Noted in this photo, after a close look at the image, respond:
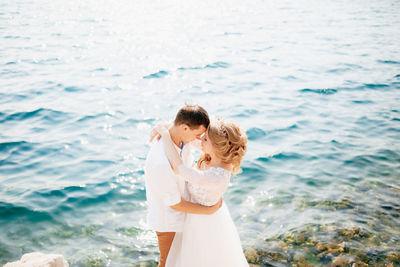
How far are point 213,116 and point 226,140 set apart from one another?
25.6 feet

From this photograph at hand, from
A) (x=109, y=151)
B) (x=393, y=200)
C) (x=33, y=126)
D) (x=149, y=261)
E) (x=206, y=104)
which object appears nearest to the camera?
(x=149, y=261)

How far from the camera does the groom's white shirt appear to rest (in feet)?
14.2

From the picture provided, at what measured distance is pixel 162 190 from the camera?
14.3 feet

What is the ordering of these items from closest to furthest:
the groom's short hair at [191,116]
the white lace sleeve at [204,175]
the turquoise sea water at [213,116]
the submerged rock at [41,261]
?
1. the white lace sleeve at [204,175]
2. the groom's short hair at [191,116]
3. the submerged rock at [41,261]
4. the turquoise sea water at [213,116]

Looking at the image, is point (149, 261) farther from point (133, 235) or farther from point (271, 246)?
point (271, 246)

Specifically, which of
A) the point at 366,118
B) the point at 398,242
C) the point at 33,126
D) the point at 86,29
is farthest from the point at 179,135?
the point at 86,29

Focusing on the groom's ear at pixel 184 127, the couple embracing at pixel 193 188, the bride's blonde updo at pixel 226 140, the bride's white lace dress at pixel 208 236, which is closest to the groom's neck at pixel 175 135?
the couple embracing at pixel 193 188

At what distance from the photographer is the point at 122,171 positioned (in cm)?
937

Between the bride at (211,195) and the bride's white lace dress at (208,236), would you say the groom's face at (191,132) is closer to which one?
the bride at (211,195)

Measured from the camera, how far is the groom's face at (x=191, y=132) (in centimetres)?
454

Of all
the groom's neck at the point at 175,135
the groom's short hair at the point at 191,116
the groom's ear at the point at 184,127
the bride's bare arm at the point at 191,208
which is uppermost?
the groom's short hair at the point at 191,116

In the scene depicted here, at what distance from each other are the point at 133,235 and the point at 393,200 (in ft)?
19.2

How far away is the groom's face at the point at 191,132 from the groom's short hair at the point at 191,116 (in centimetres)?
4

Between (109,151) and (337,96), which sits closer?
(109,151)
